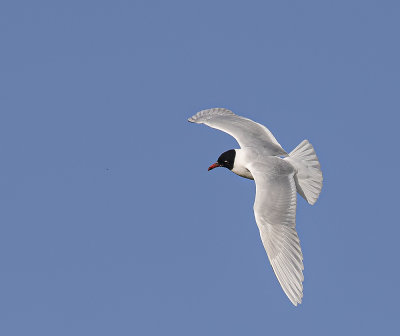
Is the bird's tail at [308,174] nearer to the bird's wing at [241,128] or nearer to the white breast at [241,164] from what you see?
the bird's wing at [241,128]

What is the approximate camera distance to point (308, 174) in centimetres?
1253

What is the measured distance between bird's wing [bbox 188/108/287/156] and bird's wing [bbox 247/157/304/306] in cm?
80

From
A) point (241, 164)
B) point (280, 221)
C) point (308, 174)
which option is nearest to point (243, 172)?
point (241, 164)

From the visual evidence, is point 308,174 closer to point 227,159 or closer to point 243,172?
point 243,172

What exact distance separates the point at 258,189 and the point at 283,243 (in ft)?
3.32

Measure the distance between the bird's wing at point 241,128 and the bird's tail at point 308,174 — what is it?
293 millimetres

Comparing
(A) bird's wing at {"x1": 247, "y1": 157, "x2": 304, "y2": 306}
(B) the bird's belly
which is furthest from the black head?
(A) bird's wing at {"x1": 247, "y1": 157, "x2": 304, "y2": 306}

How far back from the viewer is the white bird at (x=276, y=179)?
420 inches

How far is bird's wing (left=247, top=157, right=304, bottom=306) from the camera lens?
10539 mm

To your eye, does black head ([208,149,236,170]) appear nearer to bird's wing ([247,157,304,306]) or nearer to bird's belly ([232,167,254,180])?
bird's belly ([232,167,254,180])

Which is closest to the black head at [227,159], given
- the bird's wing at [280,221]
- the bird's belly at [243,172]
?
the bird's belly at [243,172]

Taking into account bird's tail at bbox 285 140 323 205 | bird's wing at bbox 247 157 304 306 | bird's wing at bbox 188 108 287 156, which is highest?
bird's wing at bbox 188 108 287 156

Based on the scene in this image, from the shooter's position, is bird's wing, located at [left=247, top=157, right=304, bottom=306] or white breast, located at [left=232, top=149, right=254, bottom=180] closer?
bird's wing, located at [left=247, top=157, right=304, bottom=306]

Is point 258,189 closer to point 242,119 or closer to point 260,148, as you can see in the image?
point 260,148
